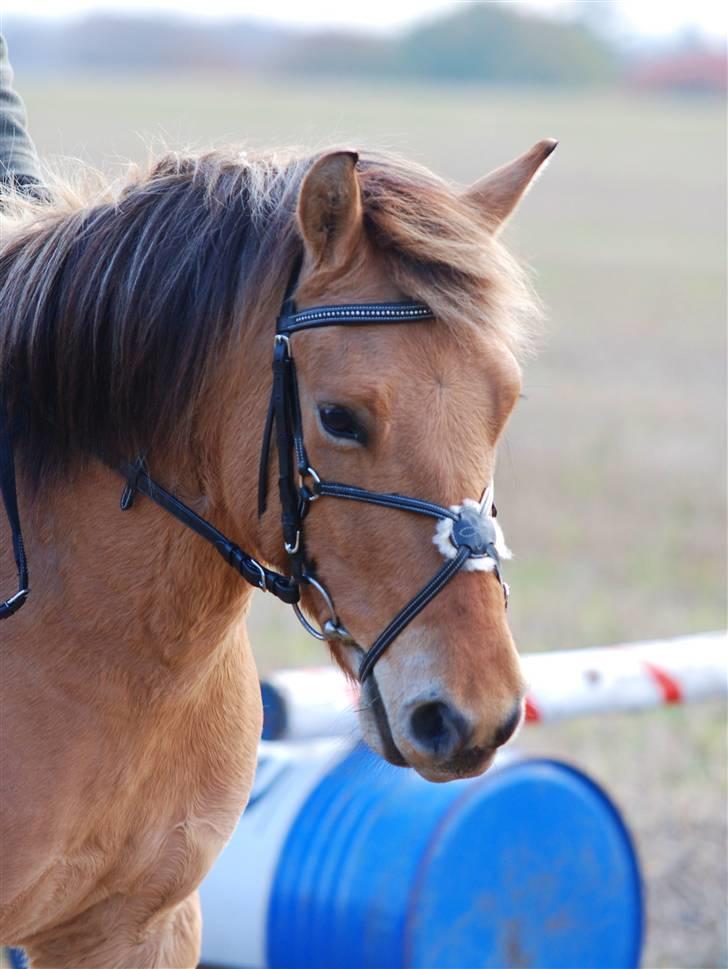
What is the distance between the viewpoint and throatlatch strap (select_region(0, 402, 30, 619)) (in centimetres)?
255

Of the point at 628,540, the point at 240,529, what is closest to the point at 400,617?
the point at 240,529

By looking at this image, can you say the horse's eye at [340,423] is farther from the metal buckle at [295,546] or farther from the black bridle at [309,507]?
the metal buckle at [295,546]

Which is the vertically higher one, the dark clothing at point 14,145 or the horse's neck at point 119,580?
the dark clothing at point 14,145

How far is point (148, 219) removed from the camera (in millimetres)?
2520

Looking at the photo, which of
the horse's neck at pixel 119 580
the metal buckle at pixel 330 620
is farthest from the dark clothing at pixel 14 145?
the metal buckle at pixel 330 620

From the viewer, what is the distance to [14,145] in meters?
3.39

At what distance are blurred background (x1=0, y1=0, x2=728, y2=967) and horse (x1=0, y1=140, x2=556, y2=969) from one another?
1.10ft

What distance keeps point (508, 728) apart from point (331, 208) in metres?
0.97

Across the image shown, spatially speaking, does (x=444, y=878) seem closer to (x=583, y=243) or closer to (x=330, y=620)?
(x=330, y=620)

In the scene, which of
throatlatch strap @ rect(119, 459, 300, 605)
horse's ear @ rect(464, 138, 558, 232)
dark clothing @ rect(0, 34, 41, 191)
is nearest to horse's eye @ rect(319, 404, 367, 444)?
throatlatch strap @ rect(119, 459, 300, 605)

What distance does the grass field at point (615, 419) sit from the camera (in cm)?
525

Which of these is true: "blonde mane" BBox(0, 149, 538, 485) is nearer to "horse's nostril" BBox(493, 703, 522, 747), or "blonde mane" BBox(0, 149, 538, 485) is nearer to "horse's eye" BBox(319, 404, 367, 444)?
"horse's eye" BBox(319, 404, 367, 444)

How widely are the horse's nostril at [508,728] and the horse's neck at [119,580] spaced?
0.73 m

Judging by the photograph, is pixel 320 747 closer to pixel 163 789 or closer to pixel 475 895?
pixel 475 895
